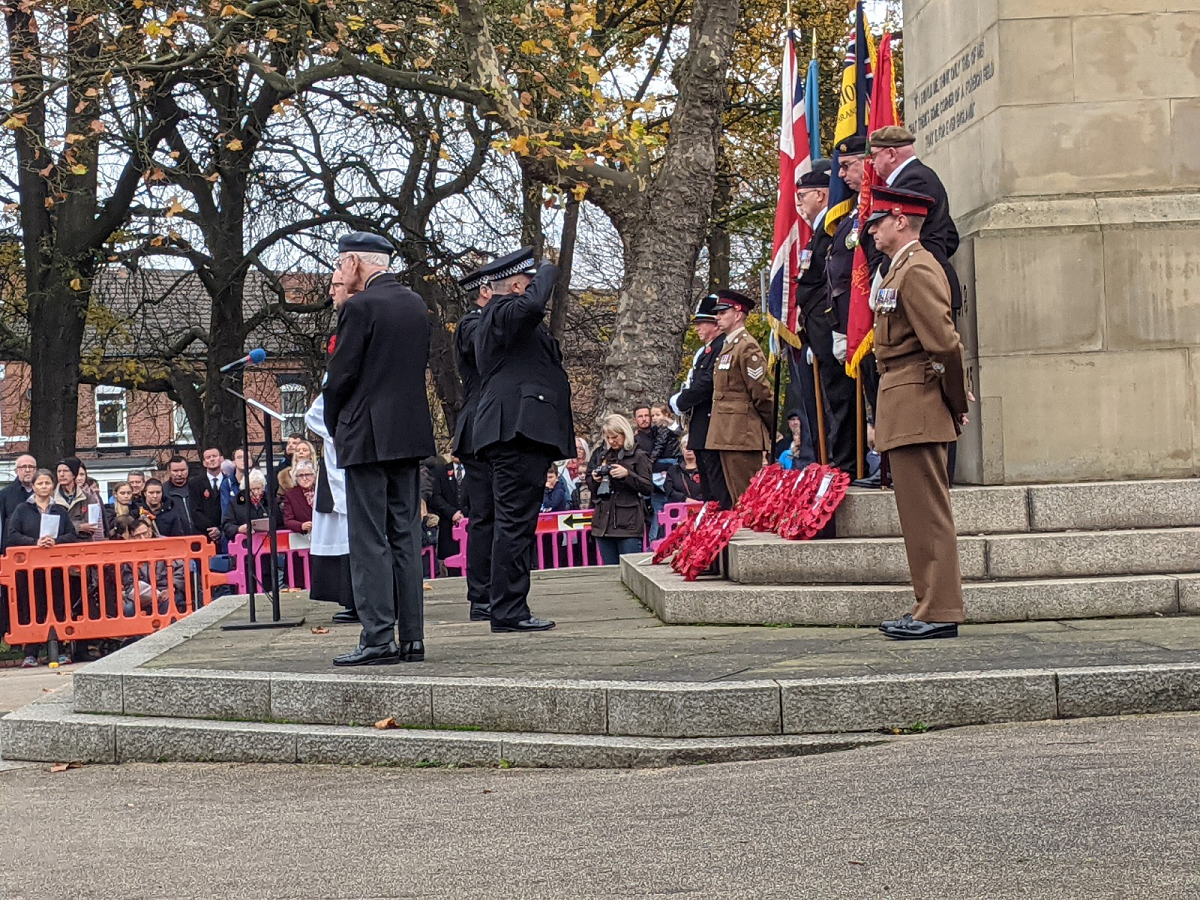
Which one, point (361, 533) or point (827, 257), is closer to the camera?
point (361, 533)

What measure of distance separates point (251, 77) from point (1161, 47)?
16.6m

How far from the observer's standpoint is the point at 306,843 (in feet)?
17.5

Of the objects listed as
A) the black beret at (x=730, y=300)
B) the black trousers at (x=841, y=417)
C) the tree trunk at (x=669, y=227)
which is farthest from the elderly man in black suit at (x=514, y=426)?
the tree trunk at (x=669, y=227)

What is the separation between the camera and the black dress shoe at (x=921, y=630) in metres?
7.66

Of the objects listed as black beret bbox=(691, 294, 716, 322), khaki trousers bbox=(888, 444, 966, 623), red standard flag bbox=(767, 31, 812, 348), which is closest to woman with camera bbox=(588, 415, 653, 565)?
black beret bbox=(691, 294, 716, 322)

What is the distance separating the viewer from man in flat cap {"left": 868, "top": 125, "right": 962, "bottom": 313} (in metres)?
8.66

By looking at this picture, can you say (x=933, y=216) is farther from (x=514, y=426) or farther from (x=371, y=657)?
(x=371, y=657)

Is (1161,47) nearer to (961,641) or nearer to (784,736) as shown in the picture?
(961,641)

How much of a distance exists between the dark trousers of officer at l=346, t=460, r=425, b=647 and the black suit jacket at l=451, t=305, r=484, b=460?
1330 mm

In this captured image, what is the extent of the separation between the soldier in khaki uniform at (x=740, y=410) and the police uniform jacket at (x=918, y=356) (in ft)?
10.5

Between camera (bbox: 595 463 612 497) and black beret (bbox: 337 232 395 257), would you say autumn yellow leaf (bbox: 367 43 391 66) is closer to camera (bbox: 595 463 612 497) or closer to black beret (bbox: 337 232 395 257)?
camera (bbox: 595 463 612 497)

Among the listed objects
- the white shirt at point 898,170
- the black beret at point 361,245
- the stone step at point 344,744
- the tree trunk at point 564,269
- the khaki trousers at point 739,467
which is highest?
the tree trunk at point 564,269

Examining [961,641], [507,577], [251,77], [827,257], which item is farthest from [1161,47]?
[251,77]

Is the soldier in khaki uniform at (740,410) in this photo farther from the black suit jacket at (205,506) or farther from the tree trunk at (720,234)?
the tree trunk at (720,234)
